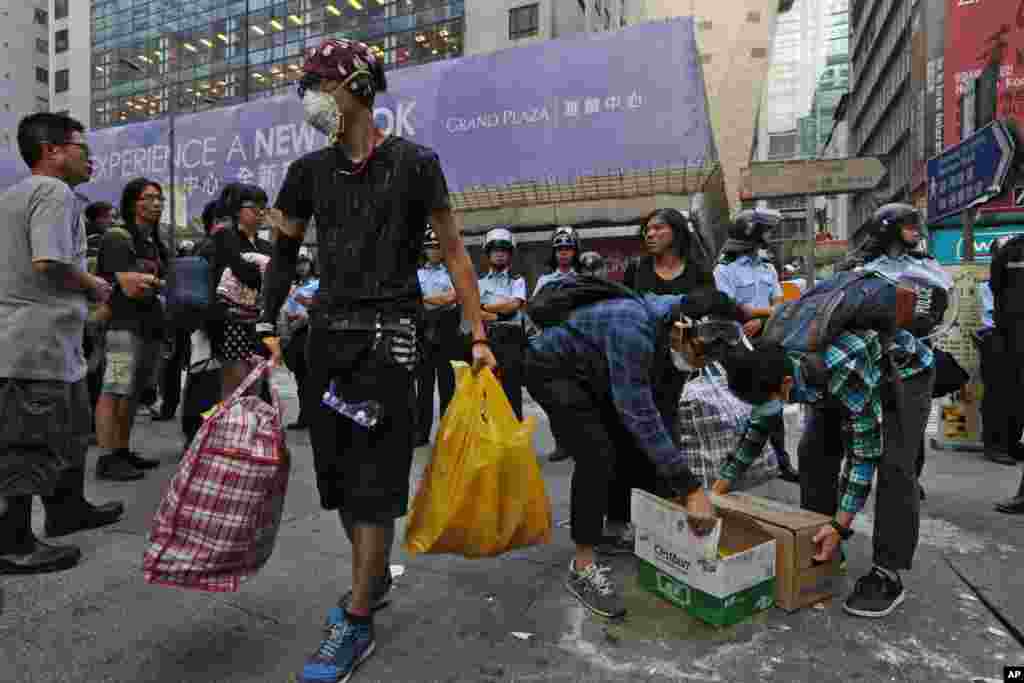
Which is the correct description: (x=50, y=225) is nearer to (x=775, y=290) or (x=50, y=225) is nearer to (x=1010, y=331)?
(x=775, y=290)

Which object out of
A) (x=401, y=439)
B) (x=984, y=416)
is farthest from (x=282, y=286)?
(x=984, y=416)

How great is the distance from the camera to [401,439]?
6.57 ft

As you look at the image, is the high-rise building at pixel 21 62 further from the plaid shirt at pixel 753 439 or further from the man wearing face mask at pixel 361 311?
the plaid shirt at pixel 753 439

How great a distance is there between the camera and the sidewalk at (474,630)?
2000mm

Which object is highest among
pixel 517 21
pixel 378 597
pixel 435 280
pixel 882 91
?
pixel 882 91

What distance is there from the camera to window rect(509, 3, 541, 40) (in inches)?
920

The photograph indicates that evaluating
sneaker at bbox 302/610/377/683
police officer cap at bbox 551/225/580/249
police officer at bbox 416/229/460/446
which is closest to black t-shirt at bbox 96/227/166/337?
police officer at bbox 416/229/460/446

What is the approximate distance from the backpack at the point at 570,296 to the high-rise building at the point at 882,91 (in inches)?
1305

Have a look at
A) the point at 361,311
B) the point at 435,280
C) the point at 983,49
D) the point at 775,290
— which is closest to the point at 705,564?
the point at 361,311

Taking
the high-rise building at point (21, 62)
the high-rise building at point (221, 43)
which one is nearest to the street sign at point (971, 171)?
the high-rise building at point (221, 43)

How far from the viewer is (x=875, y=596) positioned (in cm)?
241

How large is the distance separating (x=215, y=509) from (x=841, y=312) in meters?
2.09

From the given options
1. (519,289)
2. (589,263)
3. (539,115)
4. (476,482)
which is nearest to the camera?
(476,482)

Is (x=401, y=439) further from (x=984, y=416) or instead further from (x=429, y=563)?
(x=984, y=416)
